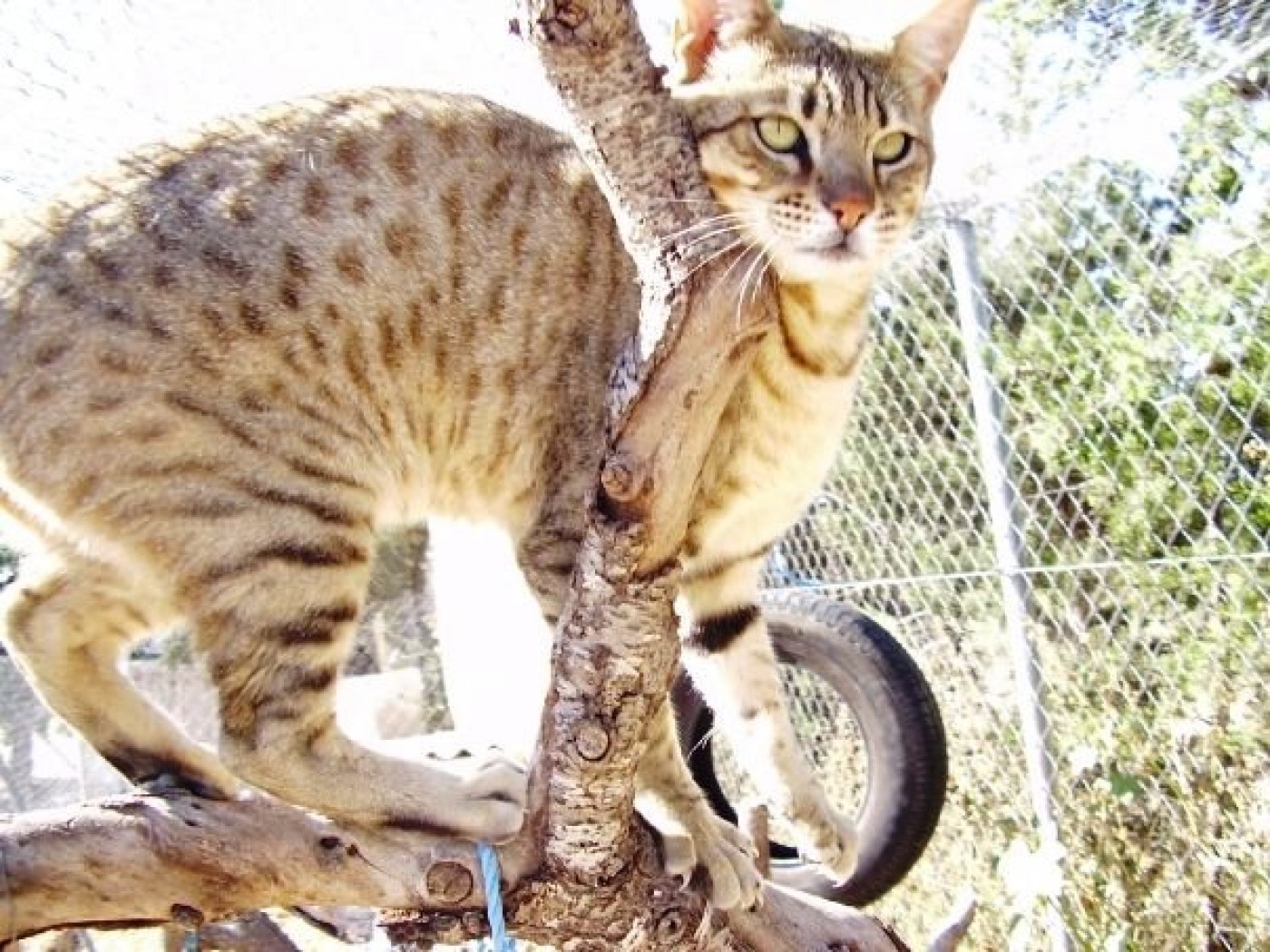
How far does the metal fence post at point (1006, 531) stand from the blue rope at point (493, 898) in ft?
6.57

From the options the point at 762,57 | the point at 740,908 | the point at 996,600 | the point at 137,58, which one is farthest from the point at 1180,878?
the point at 137,58

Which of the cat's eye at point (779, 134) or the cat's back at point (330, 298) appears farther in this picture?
the cat's eye at point (779, 134)

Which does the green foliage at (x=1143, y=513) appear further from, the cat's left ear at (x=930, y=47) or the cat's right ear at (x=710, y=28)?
the cat's right ear at (x=710, y=28)

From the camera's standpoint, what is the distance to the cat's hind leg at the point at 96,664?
2.13m

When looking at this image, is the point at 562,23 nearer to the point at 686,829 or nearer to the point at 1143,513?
the point at 686,829

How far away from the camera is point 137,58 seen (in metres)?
2.63

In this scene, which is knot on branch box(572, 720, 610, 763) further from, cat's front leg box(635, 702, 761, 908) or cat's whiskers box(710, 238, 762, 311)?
cat's whiskers box(710, 238, 762, 311)

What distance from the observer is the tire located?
3443mm

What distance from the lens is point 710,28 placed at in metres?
2.10

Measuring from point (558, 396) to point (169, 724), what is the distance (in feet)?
2.95

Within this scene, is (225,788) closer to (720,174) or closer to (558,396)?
(558,396)

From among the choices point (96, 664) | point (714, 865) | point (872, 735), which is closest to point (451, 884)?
point (714, 865)

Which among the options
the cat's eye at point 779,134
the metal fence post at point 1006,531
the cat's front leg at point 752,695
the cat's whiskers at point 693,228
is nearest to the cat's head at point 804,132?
the cat's eye at point 779,134

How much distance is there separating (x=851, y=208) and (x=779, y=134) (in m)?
0.22
